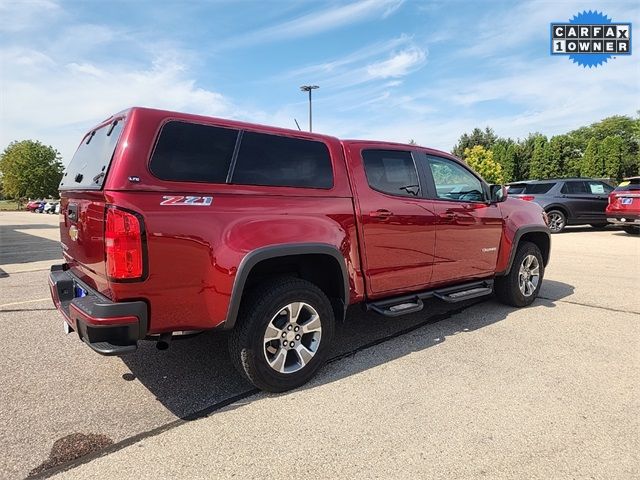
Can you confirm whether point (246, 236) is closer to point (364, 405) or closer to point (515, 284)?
point (364, 405)

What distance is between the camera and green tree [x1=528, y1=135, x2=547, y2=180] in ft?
166

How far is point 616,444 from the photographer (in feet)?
8.23

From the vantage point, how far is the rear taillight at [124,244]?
2.52 metres

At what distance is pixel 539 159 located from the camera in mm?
51312

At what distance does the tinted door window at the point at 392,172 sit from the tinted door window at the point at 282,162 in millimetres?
466

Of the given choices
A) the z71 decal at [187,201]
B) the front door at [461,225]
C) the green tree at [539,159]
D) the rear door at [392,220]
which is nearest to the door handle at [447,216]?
the front door at [461,225]

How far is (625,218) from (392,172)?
11124 millimetres

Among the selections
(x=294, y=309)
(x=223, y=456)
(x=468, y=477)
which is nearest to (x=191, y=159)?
(x=294, y=309)

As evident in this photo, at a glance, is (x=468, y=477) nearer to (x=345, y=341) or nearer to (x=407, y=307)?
(x=407, y=307)

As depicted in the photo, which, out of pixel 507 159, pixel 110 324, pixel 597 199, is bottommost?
pixel 110 324

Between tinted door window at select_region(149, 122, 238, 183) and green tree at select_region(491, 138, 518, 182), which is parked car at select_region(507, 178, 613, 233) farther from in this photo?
green tree at select_region(491, 138, 518, 182)

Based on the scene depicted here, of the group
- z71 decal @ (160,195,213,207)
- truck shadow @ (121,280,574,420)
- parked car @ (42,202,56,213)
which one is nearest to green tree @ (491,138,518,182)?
parked car @ (42,202,56,213)

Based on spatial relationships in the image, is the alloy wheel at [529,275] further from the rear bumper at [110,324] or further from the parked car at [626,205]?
the parked car at [626,205]

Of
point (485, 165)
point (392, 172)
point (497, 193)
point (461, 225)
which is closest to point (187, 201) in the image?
point (392, 172)
